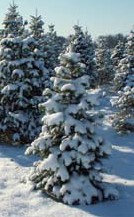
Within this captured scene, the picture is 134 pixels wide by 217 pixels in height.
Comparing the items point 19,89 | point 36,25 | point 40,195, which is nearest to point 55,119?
point 40,195

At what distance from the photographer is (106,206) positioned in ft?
44.8

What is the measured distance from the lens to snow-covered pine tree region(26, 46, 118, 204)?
13656 mm

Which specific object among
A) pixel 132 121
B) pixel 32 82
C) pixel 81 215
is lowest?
pixel 81 215

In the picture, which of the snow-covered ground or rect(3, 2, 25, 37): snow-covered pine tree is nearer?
the snow-covered ground

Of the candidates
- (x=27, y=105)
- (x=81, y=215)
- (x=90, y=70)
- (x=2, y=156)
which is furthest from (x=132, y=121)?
(x=90, y=70)

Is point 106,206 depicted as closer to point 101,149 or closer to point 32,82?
point 101,149

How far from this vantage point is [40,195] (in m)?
14.3

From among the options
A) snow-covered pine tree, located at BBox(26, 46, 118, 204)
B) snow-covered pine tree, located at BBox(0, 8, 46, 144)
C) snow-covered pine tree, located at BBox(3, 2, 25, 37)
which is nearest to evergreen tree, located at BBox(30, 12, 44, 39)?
snow-covered pine tree, located at BBox(3, 2, 25, 37)

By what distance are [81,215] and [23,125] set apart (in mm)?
9438

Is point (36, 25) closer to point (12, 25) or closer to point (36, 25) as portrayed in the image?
point (36, 25)

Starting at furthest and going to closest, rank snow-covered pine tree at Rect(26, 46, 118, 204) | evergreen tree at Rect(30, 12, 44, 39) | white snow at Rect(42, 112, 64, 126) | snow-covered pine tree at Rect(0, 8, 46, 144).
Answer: evergreen tree at Rect(30, 12, 44, 39) < snow-covered pine tree at Rect(0, 8, 46, 144) < white snow at Rect(42, 112, 64, 126) < snow-covered pine tree at Rect(26, 46, 118, 204)

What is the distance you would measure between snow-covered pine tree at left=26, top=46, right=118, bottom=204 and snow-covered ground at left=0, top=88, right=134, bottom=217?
0.40m

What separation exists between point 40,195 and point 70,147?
201 cm

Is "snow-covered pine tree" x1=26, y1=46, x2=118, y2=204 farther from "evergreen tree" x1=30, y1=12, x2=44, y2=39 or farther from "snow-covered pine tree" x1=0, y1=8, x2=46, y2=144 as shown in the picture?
"evergreen tree" x1=30, y1=12, x2=44, y2=39
